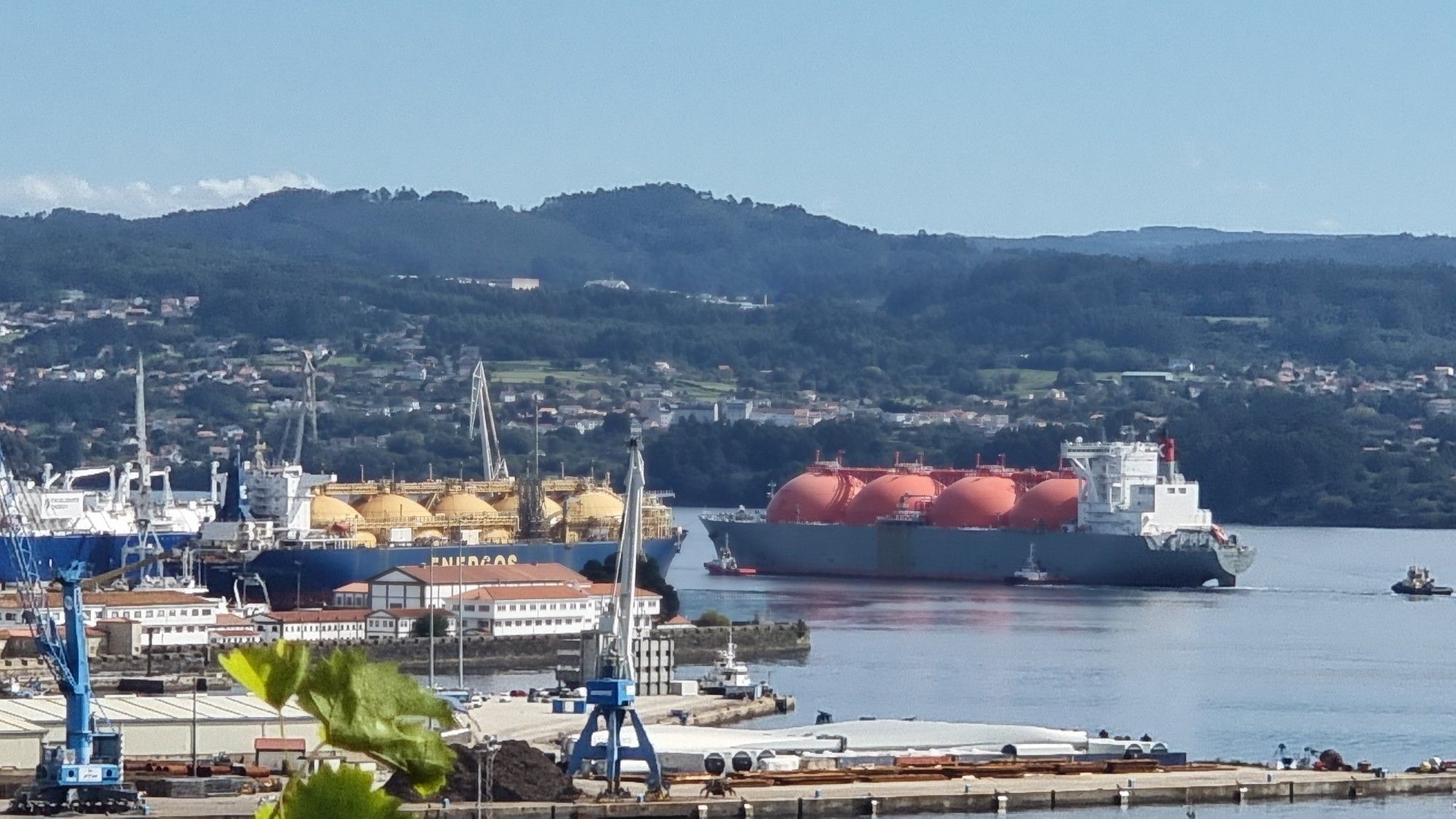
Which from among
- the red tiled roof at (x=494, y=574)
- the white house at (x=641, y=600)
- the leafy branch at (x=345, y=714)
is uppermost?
the leafy branch at (x=345, y=714)

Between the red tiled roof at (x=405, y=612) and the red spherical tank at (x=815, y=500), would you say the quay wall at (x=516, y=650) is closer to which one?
the red tiled roof at (x=405, y=612)

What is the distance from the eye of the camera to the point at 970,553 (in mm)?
67500

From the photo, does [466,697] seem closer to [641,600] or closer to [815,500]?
[641,600]

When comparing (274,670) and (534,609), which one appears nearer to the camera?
(274,670)

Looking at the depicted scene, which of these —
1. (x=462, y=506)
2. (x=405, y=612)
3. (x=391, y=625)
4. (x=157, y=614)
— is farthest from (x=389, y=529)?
(x=157, y=614)

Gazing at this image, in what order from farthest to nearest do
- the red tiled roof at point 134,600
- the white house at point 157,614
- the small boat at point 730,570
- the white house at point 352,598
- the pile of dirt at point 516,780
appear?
1. the small boat at point 730,570
2. the white house at point 352,598
3. the red tiled roof at point 134,600
4. the white house at point 157,614
5. the pile of dirt at point 516,780

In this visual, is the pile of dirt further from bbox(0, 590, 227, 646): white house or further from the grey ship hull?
the grey ship hull

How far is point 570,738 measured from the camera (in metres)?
29.0

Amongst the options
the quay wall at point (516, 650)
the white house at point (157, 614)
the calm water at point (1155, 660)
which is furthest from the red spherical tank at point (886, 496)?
the white house at point (157, 614)

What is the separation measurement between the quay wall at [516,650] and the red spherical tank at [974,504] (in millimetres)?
20900

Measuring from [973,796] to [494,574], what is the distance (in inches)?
945

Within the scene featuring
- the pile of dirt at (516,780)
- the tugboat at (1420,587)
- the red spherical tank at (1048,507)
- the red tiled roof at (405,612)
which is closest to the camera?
the pile of dirt at (516,780)

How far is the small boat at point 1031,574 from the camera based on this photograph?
66.2 metres

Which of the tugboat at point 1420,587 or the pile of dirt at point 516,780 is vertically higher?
the tugboat at point 1420,587
